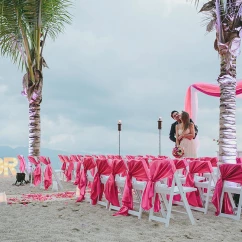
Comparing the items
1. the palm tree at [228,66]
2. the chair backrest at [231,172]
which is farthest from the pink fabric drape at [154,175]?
the palm tree at [228,66]

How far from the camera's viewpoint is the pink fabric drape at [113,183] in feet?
23.5

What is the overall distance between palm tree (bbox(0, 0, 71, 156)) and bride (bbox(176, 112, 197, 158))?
557 cm

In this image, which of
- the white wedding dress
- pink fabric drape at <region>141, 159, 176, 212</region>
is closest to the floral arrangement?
the white wedding dress

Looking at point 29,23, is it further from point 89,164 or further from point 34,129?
point 89,164

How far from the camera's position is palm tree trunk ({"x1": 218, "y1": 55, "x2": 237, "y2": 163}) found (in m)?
8.66

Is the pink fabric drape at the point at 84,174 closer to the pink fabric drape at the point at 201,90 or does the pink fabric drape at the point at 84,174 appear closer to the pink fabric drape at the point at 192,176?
the pink fabric drape at the point at 192,176

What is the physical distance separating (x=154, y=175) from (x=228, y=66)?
12.1ft

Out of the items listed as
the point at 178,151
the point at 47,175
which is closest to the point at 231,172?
the point at 178,151

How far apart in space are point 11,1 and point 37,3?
38.8 inches

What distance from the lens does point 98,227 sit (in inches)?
229

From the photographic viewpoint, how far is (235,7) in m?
8.77

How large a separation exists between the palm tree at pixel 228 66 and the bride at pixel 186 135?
199cm

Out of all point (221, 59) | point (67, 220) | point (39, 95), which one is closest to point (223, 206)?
point (67, 220)

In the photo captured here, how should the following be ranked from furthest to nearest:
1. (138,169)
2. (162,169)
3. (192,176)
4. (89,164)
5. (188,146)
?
(188,146)
(89,164)
(192,176)
(138,169)
(162,169)
